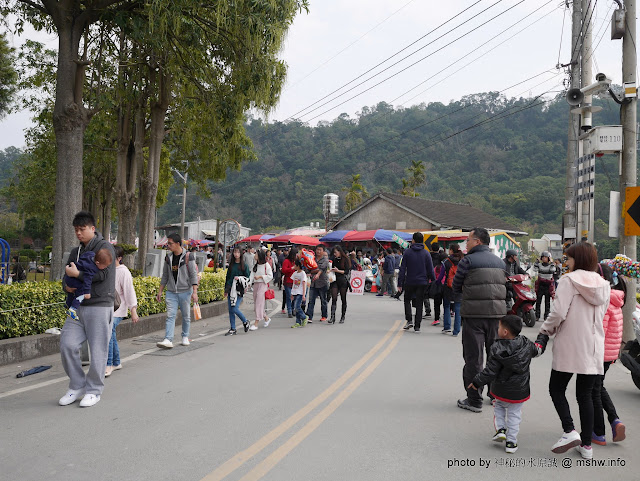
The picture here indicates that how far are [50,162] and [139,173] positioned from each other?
10231 mm

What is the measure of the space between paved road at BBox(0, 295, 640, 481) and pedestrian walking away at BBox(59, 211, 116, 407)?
0.21m

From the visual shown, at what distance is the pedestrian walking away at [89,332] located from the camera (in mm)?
5793

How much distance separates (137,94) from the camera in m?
17.6

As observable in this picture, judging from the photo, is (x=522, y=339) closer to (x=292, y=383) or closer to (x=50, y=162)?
(x=292, y=383)

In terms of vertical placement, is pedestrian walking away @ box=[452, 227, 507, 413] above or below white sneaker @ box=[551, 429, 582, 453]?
Result: above

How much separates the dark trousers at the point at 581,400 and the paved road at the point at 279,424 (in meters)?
0.24

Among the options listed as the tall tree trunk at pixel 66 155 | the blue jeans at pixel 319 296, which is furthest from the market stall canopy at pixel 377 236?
the tall tree trunk at pixel 66 155

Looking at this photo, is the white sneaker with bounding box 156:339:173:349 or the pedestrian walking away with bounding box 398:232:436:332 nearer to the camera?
the white sneaker with bounding box 156:339:173:349

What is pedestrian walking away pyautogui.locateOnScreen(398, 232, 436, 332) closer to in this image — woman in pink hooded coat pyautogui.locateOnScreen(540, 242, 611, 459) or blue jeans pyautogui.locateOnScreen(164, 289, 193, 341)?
blue jeans pyautogui.locateOnScreen(164, 289, 193, 341)

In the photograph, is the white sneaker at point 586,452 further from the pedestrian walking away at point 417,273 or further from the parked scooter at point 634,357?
the pedestrian walking away at point 417,273

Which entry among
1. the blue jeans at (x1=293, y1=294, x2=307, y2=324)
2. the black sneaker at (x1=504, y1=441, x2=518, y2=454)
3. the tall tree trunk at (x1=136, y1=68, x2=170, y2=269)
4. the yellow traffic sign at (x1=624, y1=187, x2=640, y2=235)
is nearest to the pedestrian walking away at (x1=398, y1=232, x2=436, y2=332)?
the blue jeans at (x1=293, y1=294, x2=307, y2=324)

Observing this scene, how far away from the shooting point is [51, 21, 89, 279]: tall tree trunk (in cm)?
1076

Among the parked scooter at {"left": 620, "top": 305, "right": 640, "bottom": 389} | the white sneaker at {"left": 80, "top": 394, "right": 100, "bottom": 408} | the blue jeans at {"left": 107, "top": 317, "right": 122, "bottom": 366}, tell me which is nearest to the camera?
the white sneaker at {"left": 80, "top": 394, "right": 100, "bottom": 408}

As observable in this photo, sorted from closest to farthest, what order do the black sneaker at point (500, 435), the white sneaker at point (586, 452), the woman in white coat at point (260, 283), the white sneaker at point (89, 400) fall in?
the white sneaker at point (586, 452)
the black sneaker at point (500, 435)
the white sneaker at point (89, 400)
the woman in white coat at point (260, 283)
